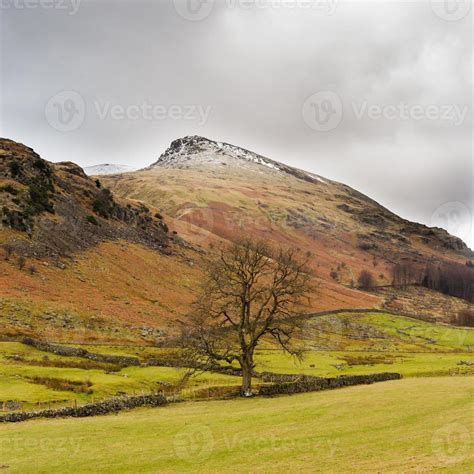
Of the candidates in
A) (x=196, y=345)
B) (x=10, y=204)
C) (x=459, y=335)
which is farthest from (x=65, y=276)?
(x=459, y=335)

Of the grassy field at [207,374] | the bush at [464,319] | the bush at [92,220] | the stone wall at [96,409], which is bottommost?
the stone wall at [96,409]

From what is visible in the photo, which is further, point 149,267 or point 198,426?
point 149,267

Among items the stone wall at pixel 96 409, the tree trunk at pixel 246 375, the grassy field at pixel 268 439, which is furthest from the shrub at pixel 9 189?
the grassy field at pixel 268 439

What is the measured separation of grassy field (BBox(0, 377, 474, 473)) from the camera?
82.1 feet

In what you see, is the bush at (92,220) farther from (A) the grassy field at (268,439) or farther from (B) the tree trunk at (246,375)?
(A) the grassy field at (268,439)

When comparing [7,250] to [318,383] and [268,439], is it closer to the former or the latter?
[318,383]

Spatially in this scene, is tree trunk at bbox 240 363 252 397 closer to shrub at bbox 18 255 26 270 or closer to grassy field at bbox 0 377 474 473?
grassy field at bbox 0 377 474 473

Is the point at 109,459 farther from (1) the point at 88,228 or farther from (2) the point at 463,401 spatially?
(1) the point at 88,228

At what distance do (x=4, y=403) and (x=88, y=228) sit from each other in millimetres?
98297

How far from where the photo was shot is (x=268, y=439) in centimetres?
3009

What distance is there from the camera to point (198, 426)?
3503 cm

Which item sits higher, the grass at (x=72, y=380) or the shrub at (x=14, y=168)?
the shrub at (x=14, y=168)

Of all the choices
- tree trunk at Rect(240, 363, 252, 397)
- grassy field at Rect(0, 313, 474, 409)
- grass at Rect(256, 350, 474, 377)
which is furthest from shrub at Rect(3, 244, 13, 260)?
tree trunk at Rect(240, 363, 252, 397)

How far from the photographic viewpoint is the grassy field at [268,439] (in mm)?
25031
